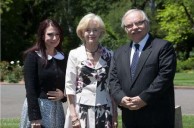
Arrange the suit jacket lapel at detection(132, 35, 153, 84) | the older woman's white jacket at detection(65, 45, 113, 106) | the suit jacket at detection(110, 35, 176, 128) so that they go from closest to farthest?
the suit jacket at detection(110, 35, 176, 128) < the suit jacket lapel at detection(132, 35, 153, 84) < the older woman's white jacket at detection(65, 45, 113, 106)

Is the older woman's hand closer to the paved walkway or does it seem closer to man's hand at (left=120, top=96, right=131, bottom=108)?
man's hand at (left=120, top=96, right=131, bottom=108)

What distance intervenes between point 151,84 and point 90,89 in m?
0.74

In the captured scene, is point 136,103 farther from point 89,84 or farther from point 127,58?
point 89,84

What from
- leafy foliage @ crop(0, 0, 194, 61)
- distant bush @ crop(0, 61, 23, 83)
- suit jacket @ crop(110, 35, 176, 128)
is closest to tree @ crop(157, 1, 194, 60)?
leafy foliage @ crop(0, 0, 194, 61)

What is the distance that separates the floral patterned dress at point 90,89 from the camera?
19.2ft

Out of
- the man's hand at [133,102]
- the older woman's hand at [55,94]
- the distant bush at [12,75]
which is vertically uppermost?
the man's hand at [133,102]

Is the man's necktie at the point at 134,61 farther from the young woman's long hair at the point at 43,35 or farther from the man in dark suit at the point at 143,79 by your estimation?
the young woman's long hair at the point at 43,35

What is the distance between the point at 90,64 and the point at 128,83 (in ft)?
1.85

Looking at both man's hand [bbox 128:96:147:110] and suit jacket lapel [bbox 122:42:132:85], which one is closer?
man's hand [bbox 128:96:147:110]

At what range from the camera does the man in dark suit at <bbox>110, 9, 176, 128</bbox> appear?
5414 mm

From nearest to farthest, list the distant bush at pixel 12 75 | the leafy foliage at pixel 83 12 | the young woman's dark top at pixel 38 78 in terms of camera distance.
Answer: the young woman's dark top at pixel 38 78 → the distant bush at pixel 12 75 → the leafy foliage at pixel 83 12

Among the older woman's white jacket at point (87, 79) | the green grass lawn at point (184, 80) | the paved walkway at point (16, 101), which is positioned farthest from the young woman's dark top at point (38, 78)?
the green grass lawn at point (184, 80)

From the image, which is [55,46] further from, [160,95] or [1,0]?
[1,0]

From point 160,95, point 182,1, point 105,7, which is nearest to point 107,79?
point 160,95
